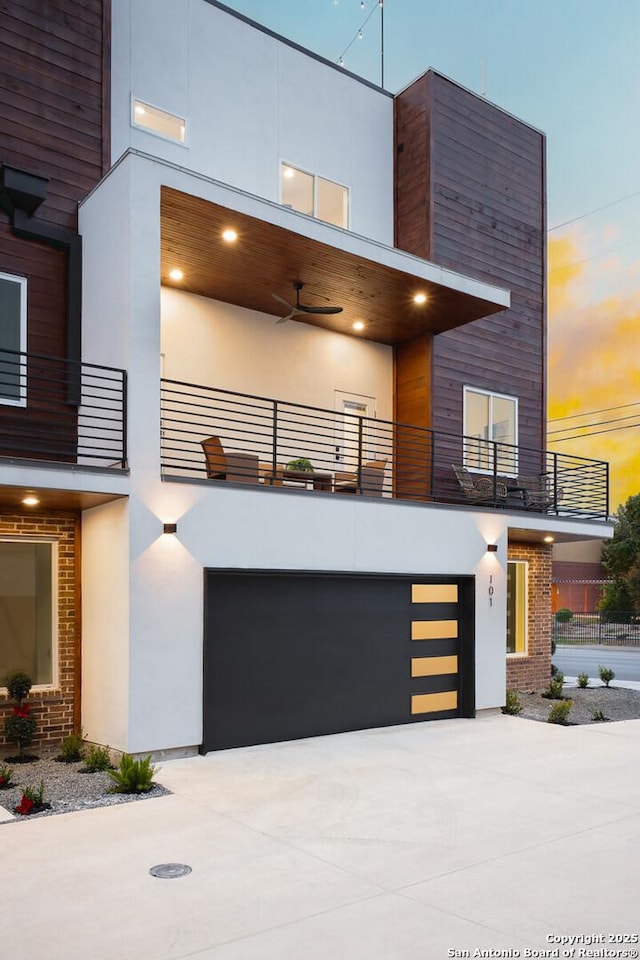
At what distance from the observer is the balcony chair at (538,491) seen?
13281 mm

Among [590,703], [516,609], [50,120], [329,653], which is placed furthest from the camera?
[516,609]

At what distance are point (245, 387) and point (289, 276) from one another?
5.82 ft

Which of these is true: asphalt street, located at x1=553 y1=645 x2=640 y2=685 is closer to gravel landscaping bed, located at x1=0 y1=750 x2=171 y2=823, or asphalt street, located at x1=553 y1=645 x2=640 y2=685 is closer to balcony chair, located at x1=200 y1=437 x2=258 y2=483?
balcony chair, located at x1=200 y1=437 x2=258 y2=483

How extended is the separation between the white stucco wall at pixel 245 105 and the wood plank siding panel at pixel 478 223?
604mm

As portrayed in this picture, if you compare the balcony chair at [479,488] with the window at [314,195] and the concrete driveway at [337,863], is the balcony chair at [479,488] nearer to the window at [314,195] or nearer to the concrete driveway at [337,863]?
the window at [314,195]

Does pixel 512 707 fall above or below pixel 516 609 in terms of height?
below

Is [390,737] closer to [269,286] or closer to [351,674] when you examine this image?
[351,674]

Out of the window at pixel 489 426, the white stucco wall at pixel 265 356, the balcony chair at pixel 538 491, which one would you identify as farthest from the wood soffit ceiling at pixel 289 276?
the balcony chair at pixel 538 491

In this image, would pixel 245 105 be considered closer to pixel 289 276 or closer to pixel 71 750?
pixel 289 276

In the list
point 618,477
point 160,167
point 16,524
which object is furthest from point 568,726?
point 618,477

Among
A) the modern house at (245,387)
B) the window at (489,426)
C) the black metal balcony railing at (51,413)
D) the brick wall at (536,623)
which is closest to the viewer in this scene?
the modern house at (245,387)

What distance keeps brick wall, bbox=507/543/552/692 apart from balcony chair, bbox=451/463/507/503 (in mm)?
1814

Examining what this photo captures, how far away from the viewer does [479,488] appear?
40.6 ft

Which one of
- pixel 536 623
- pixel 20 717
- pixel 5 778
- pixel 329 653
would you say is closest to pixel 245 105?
pixel 329 653
